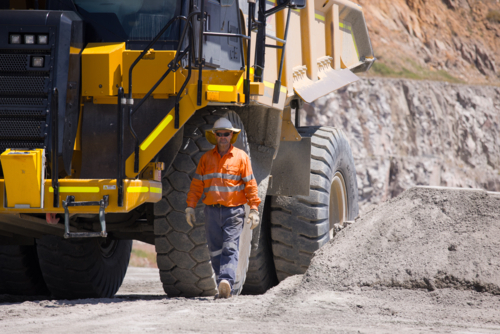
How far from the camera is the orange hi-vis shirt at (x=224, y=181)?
16.6 ft

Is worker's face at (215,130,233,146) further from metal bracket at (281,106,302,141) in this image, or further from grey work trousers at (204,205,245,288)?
metal bracket at (281,106,302,141)

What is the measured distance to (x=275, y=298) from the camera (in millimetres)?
4965

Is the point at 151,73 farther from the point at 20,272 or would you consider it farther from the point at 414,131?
the point at 414,131

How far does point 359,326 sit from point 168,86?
2.23 m

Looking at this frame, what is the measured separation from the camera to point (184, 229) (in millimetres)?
5086

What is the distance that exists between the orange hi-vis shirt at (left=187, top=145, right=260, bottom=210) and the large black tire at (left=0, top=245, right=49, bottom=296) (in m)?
2.83

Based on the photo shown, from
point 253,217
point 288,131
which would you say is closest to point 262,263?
point 288,131

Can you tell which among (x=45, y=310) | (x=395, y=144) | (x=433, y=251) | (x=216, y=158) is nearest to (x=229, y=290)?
(x=216, y=158)

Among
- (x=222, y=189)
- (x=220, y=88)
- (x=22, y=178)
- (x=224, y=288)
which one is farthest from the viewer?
(x=222, y=189)

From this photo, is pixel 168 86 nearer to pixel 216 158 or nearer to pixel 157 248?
pixel 216 158

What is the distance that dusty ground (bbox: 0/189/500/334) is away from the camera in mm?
3955

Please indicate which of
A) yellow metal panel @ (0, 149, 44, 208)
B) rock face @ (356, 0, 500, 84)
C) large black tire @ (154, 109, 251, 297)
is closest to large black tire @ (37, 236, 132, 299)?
large black tire @ (154, 109, 251, 297)

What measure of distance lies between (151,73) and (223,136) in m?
0.74

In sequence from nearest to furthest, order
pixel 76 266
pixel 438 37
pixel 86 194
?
pixel 86 194
pixel 76 266
pixel 438 37
